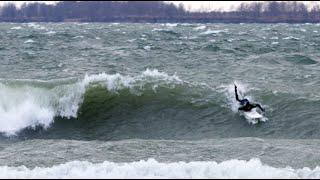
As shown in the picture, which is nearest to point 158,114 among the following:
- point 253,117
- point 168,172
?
point 253,117

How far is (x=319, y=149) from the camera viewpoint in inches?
367

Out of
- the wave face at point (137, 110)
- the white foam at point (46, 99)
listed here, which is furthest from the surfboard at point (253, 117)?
the white foam at point (46, 99)

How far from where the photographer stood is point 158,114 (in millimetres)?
13656

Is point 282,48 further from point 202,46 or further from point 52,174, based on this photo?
point 52,174

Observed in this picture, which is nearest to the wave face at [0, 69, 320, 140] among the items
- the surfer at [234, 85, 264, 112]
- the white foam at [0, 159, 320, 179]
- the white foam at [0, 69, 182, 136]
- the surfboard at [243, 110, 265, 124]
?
the white foam at [0, 69, 182, 136]

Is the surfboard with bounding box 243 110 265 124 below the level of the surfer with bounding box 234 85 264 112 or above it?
below

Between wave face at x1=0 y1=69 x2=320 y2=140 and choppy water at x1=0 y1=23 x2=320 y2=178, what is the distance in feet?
0.08

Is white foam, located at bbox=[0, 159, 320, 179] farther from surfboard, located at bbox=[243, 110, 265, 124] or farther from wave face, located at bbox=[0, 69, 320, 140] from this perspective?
surfboard, located at bbox=[243, 110, 265, 124]

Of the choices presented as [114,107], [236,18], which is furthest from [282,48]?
[236,18]

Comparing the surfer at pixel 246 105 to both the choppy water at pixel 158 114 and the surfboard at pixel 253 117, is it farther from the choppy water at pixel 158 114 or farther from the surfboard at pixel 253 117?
the choppy water at pixel 158 114

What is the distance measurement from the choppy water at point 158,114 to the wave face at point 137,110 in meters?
0.02

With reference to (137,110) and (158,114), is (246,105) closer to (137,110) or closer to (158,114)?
(158,114)

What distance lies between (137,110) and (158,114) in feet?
1.78

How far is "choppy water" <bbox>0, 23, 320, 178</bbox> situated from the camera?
7.89 meters
